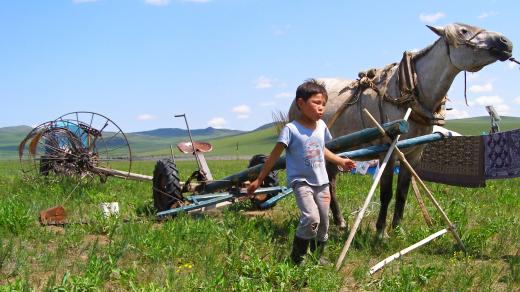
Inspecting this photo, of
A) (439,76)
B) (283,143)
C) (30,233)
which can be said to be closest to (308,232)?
(283,143)

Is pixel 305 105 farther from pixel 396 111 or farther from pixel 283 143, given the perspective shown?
pixel 396 111

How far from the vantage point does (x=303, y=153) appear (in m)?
4.48

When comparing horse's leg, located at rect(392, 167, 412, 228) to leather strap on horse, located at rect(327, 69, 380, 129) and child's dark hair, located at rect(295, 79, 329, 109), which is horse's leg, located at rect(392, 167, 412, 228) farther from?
child's dark hair, located at rect(295, 79, 329, 109)

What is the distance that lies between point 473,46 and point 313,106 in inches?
90.5

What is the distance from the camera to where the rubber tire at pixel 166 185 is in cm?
730

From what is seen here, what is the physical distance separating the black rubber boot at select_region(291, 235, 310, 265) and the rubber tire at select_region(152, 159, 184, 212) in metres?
2.92

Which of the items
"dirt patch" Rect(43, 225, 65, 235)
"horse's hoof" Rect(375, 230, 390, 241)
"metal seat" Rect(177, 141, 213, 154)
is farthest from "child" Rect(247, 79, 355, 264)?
"metal seat" Rect(177, 141, 213, 154)

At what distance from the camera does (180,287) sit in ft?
13.3

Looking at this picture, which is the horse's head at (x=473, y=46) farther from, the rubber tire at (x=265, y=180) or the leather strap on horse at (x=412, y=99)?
the rubber tire at (x=265, y=180)

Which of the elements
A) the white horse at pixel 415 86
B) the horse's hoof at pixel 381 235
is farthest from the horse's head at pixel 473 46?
the horse's hoof at pixel 381 235

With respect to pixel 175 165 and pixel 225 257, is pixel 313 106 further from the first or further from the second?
pixel 175 165

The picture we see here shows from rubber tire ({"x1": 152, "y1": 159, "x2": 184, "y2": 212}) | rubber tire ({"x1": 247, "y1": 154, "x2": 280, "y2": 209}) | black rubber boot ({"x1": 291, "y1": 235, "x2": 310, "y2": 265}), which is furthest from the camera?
rubber tire ({"x1": 247, "y1": 154, "x2": 280, "y2": 209})

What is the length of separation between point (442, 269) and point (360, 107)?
107 inches

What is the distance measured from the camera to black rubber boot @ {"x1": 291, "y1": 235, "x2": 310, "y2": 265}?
181 inches
